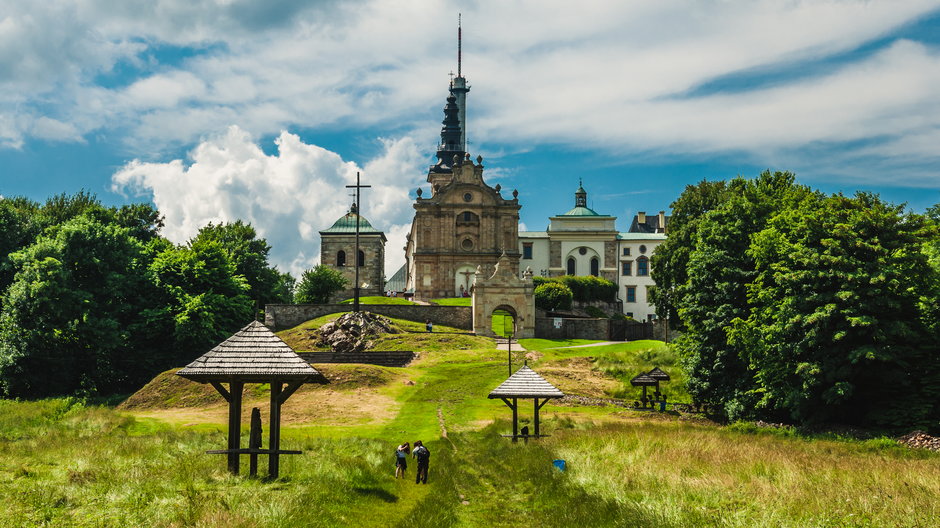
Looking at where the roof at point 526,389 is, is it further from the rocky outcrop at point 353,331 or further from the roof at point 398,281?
the roof at point 398,281

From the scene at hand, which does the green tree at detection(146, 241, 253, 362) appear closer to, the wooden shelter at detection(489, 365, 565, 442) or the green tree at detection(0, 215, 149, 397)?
the green tree at detection(0, 215, 149, 397)

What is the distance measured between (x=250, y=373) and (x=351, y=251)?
81377mm

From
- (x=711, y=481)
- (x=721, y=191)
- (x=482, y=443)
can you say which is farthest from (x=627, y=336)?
(x=711, y=481)

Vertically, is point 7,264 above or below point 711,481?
above

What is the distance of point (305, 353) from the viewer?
50250 millimetres

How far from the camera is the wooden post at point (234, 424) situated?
52.8 ft

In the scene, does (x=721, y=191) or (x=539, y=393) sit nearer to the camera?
(x=539, y=393)

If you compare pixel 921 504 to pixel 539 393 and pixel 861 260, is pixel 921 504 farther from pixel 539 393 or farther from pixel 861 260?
pixel 861 260

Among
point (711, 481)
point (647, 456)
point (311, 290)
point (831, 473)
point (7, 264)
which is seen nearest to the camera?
point (711, 481)

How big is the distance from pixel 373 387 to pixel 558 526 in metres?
27.1

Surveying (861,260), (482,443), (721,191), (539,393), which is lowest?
(482,443)

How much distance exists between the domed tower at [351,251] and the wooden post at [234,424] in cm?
7734

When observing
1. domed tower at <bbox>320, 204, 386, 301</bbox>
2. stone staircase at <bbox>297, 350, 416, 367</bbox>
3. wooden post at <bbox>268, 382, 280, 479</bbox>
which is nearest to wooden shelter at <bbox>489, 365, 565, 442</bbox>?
wooden post at <bbox>268, 382, 280, 479</bbox>

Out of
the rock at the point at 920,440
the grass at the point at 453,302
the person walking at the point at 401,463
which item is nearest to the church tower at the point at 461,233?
the grass at the point at 453,302
